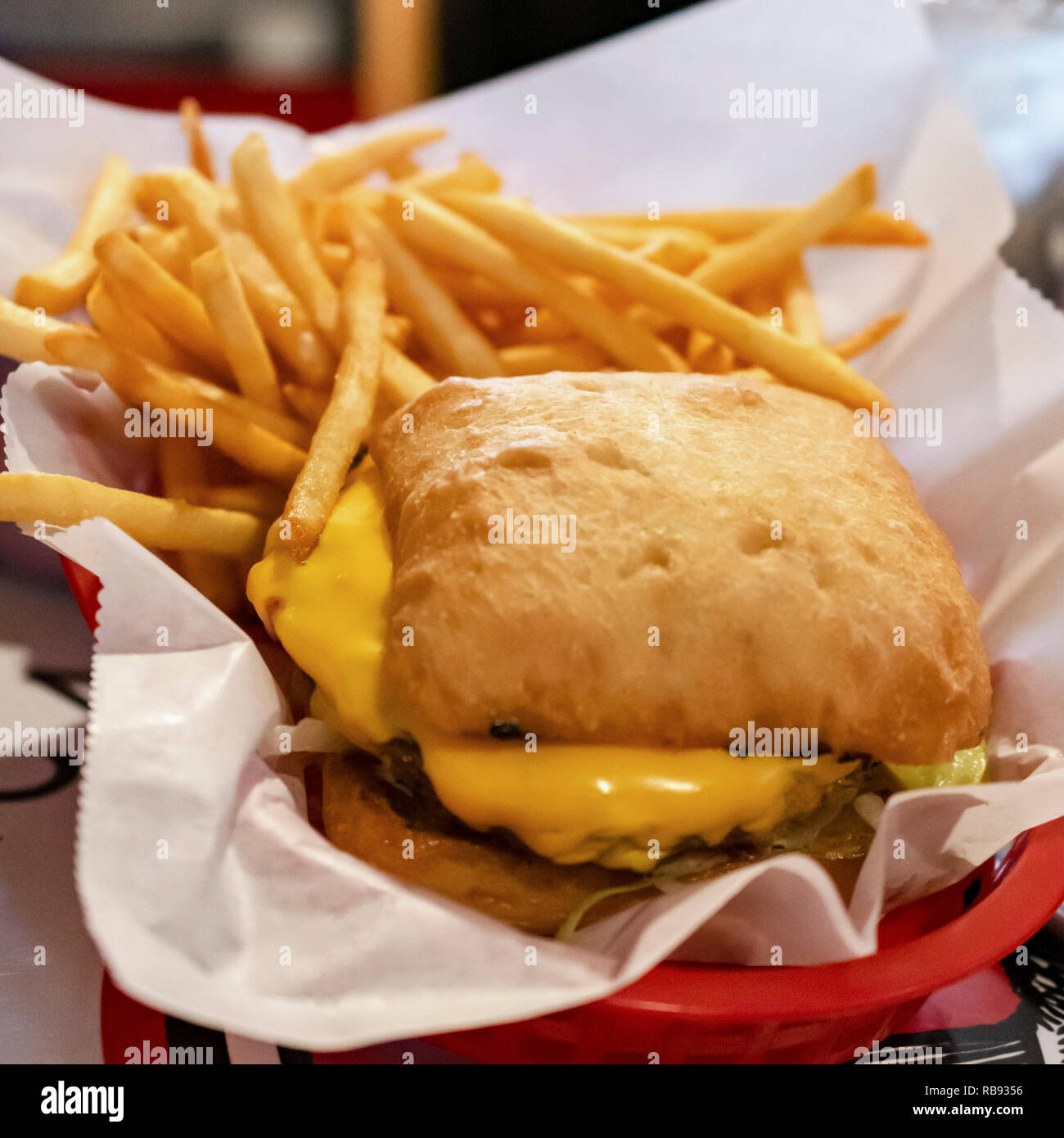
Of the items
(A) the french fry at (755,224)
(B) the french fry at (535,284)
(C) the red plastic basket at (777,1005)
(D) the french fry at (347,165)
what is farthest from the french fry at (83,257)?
(C) the red plastic basket at (777,1005)

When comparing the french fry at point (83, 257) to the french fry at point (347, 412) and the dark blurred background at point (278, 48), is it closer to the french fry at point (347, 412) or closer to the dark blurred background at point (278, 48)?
the french fry at point (347, 412)

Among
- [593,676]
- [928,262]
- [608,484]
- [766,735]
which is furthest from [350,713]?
[928,262]

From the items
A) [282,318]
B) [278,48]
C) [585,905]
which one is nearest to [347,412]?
[282,318]

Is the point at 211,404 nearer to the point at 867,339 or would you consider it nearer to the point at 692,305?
the point at 692,305

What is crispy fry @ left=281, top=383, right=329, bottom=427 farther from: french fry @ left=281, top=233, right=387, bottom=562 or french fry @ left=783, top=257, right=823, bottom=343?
french fry @ left=783, top=257, right=823, bottom=343
